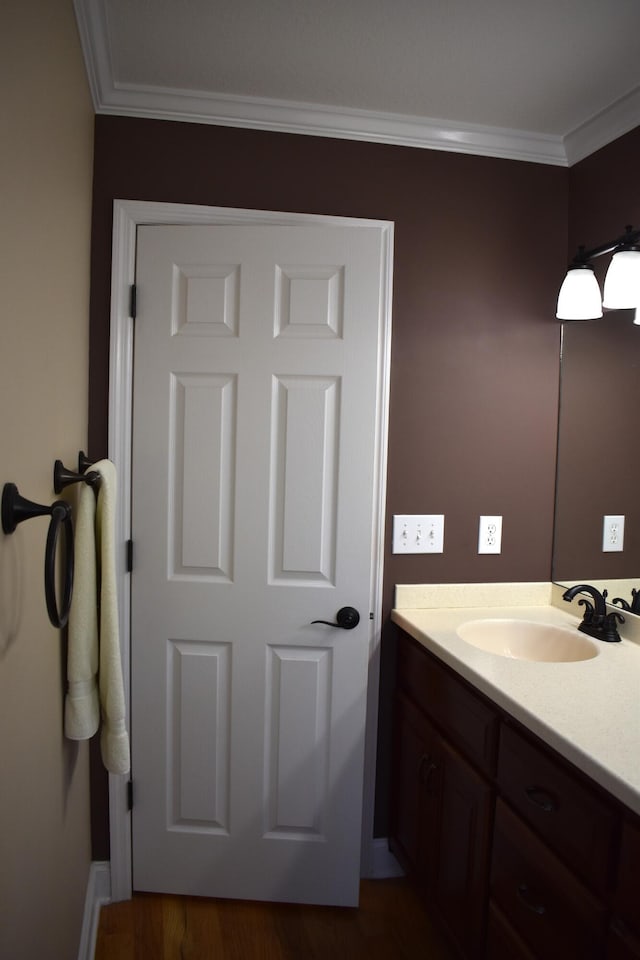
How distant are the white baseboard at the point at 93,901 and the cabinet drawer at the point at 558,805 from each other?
4.08 feet

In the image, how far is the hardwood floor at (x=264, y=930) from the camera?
187 cm

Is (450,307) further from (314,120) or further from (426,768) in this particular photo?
(426,768)

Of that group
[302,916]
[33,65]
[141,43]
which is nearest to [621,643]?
[302,916]

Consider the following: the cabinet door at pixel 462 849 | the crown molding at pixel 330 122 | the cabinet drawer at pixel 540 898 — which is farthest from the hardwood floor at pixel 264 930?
the crown molding at pixel 330 122

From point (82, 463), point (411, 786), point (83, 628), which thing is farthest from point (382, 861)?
point (82, 463)

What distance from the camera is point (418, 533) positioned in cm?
214

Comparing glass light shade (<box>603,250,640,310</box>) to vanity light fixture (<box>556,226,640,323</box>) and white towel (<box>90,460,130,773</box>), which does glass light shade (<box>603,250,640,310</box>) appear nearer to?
vanity light fixture (<box>556,226,640,323</box>)

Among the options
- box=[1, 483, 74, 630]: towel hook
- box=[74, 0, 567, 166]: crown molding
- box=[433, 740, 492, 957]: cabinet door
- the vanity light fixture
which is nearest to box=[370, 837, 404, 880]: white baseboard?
box=[433, 740, 492, 957]: cabinet door

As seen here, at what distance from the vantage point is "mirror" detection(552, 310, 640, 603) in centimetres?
191

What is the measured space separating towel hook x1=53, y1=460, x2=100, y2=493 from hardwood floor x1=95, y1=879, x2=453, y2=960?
1.41 metres

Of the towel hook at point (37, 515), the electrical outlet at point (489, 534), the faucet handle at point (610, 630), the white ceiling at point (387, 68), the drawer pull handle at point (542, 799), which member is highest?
the white ceiling at point (387, 68)

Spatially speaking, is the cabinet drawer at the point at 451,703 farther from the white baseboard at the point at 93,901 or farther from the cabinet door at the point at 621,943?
the white baseboard at the point at 93,901

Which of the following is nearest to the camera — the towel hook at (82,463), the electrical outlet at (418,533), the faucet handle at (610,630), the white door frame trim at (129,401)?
the towel hook at (82,463)

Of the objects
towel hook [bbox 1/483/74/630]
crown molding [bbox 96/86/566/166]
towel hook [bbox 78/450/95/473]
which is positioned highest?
crown molding [bbox 96/86/566/166]
